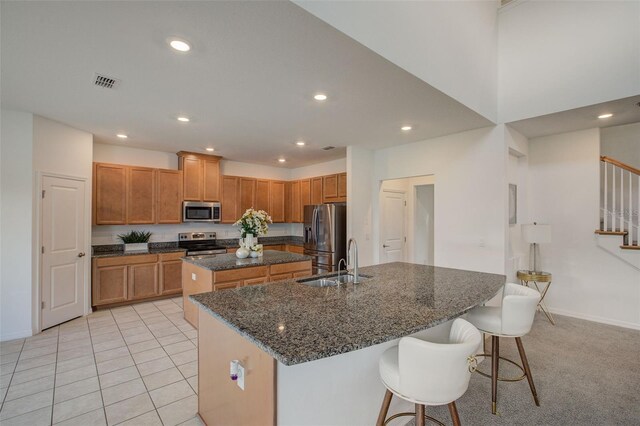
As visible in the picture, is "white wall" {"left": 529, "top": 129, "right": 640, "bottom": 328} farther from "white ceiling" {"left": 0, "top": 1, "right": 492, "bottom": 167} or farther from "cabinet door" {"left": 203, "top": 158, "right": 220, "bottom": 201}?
"cabinet door" {"left": 203, "top": 158, "right": 220, "bottom": 201}

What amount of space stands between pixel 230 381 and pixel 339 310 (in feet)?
2.43

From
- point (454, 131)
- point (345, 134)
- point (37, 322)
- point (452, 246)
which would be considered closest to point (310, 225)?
point (345, 134)

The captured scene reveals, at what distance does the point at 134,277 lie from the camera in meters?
4.71

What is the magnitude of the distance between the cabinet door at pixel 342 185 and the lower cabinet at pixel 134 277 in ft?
9.93

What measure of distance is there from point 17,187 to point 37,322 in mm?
1654

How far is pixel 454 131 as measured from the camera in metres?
4.14

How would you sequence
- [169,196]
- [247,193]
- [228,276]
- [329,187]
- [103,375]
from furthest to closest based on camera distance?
[247,193] < [329,187] < [169,196] < [228,276] < [103,375]

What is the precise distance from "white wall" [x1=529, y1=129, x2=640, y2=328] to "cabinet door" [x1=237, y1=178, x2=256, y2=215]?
16.5ft

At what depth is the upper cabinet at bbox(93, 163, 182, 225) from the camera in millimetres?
4676

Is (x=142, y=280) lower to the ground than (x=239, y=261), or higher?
lower

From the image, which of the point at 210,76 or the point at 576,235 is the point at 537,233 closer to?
the point at 576,235

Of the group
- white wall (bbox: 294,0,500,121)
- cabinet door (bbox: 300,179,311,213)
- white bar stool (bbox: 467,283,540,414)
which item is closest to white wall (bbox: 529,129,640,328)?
white wall (bbox: 294,0,500,121)

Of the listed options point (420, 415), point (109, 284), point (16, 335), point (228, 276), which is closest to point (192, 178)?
point (109, 284)

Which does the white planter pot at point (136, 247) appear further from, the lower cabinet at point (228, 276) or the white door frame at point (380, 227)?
the white door frame at point (380, 227)
